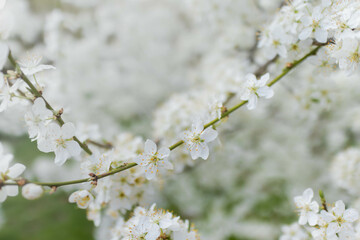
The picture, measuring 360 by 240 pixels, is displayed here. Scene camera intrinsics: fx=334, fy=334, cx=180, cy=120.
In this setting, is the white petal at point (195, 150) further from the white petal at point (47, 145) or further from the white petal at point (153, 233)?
the white petal at point (47, 145)

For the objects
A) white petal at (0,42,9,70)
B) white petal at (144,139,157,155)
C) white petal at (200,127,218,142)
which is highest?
white petal at (0,42,9,70)

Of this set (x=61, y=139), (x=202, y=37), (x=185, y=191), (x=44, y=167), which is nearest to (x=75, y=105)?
(x=44, y=167)

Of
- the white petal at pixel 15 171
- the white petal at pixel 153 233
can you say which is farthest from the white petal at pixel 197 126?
the white petal at pixel 15 171

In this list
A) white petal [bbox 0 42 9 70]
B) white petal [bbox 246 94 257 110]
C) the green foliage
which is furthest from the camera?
the green foliage

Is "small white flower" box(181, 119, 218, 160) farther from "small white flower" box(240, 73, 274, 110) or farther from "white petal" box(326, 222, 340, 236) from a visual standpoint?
"white petal" box(326, 222, 340, 236)

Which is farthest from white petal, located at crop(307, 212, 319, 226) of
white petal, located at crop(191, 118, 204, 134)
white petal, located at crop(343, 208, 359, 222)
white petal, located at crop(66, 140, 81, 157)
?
white petal, located at crop(66, 140, 81, 157)

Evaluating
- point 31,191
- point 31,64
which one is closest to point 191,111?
point 31,64
